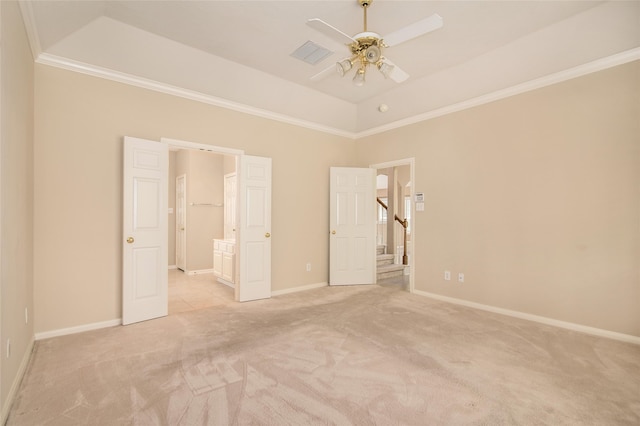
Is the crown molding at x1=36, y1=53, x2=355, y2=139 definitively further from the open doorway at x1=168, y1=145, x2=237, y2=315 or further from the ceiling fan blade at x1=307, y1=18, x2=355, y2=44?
the ceiling fan blade at x1=307, y1=18, x2=355, y2=44

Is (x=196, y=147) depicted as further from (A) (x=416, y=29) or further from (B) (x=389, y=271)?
(B) (x=389, y=271)

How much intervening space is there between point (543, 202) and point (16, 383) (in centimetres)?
528

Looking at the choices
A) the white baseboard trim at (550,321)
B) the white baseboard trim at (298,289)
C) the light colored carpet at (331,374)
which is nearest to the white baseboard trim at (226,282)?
the white baseboard trim at (298,289)

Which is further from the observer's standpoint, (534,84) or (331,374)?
(534,84)

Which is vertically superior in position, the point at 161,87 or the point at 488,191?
the point at 161,87

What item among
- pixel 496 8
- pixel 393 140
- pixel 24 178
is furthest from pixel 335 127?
pixel 24 178

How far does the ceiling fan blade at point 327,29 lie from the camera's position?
232cm

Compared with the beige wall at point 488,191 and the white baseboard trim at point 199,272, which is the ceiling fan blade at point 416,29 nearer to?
the beige wall at point 488,191

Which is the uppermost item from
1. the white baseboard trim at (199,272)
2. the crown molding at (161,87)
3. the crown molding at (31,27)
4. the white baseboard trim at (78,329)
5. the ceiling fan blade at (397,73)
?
the crown molding at (31,27)

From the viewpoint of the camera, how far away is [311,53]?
390 cm

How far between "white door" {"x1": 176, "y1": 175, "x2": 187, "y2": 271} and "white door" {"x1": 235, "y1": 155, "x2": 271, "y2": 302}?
2.93 m

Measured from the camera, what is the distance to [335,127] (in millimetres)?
5758

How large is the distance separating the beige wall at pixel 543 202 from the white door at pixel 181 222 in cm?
506

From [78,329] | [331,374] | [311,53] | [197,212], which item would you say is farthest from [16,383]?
[197,212]
